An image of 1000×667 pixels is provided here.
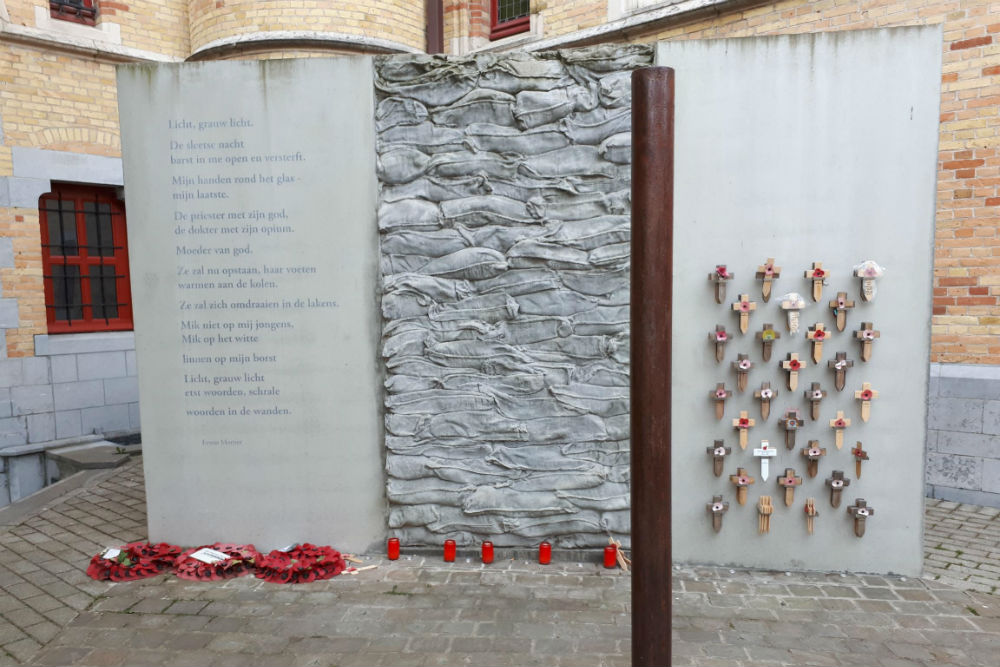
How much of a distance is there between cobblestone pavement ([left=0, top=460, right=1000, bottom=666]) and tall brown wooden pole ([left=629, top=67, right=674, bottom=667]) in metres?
1.45

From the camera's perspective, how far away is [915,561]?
4.34 meters

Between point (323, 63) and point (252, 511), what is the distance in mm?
3165

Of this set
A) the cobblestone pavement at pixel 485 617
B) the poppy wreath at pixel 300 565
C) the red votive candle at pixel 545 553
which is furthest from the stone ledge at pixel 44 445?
the red votive candle at pixel 545 553

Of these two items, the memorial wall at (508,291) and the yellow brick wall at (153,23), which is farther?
the yellow brick wall at (153,23)

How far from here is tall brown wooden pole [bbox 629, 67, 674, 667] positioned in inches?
81.3

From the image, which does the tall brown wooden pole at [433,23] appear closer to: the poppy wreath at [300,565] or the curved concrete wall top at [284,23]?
the curved concrete wall top at [284,23]

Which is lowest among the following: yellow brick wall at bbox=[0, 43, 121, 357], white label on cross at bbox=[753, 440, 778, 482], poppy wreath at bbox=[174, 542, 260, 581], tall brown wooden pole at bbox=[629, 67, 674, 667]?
poppy wreath at bbox=[174, 542, 260, 581]

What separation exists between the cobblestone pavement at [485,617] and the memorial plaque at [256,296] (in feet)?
1.82

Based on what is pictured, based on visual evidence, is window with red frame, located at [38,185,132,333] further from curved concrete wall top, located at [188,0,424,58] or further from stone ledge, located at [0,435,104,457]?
curved concrete wall top, located at [188,0,424,58]

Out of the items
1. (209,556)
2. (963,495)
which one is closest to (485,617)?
(209,556)

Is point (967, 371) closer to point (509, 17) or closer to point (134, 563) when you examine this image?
point (134, 563)

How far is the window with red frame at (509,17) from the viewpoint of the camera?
9.93m

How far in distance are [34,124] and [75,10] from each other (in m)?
1.77

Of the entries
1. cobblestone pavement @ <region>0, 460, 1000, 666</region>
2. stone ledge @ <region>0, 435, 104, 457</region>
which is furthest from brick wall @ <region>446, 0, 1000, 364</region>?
stone ledge @ <region>0, 435, 104, 457</region>
